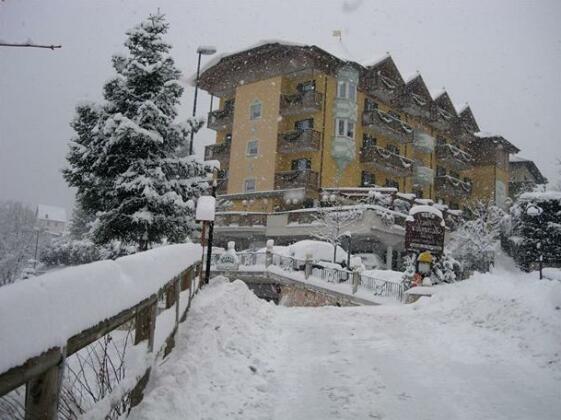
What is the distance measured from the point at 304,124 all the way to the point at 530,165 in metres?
40.1

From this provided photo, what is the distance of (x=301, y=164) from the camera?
34.3 m

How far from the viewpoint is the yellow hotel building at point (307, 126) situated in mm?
33312

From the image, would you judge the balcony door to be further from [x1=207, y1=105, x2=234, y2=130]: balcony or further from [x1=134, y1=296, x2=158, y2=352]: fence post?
[x1=134, y1=296, x2=158, y2=352]: fence post

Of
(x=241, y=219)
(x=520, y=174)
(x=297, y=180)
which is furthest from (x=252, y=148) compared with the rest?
(x=520, y=174)

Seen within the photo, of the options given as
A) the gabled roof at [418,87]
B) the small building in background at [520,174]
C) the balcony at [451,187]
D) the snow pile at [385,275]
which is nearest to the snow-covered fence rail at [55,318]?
the snow pile at [385,275]

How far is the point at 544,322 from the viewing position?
7656 millimetres

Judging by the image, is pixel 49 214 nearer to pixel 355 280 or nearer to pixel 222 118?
pixel 222 118

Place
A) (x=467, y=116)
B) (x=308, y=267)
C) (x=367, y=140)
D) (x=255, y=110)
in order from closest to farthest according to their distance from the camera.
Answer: (x=308, y=267) → (x=255, y=110) → (x=367, y=140) → (x=467, y=116)

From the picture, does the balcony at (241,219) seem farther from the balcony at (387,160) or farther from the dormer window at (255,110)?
the balcony at (387,160)

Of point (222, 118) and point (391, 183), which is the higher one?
point (222, 118)

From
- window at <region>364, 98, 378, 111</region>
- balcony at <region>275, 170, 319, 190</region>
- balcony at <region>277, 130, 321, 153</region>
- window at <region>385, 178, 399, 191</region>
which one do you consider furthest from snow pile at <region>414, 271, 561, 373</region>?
window at <region>385, 178, 399, 191</region>

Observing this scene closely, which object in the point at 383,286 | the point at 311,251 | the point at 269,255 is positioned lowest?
the point at 383,286

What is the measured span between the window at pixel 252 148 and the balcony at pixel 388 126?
8.30 m

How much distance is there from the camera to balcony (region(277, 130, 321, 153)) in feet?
107
